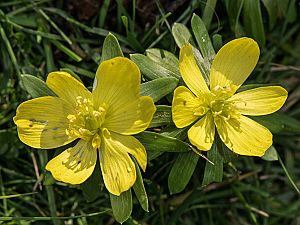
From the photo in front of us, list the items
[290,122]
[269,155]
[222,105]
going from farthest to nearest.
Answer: [290,122], [269,155], [222,105]

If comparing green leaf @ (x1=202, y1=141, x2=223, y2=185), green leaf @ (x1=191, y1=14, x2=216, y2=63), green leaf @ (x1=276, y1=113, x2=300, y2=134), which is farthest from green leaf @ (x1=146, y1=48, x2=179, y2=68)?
green leaf @ (x1=276, y1=113, x2=300, y2=134)

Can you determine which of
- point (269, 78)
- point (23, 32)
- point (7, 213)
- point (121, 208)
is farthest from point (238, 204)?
point (23, 32)

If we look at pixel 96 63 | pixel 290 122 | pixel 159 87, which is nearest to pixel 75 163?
pixel 159 87

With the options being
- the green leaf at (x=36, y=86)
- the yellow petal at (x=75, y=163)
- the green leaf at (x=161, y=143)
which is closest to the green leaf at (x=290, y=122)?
the green leaf at (x=161, y=143)

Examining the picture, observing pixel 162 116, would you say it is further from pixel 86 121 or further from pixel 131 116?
pixel 86 121

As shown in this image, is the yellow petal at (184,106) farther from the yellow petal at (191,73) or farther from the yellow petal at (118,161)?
the yellow petal at (118,161)

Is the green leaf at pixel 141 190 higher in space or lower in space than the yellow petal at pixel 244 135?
lower
